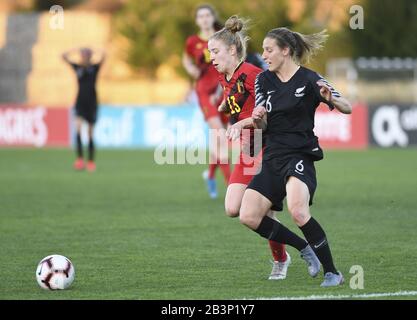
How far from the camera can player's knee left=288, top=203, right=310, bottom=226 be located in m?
7.82

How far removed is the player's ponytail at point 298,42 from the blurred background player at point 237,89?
2.04 feet

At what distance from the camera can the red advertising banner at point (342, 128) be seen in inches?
1095

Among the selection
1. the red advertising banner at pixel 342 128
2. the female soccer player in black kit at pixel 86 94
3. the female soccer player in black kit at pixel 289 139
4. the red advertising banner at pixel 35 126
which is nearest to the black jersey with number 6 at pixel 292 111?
the female soccer player in black kit at pixel 289 139

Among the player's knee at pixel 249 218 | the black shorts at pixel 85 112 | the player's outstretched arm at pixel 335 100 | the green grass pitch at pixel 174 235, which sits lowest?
the green grass pitch at pixel 174 235

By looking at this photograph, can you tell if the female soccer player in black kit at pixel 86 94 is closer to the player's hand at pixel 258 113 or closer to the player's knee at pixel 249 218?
the player's knee at pixel 249 218

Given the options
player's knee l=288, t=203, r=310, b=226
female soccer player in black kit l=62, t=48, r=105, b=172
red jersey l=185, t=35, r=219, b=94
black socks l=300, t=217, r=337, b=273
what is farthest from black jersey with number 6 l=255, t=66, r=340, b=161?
female soccer player in black kit l=62, t=48, r=105, b=172

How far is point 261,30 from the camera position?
46.5 m

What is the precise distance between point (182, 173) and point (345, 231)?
9633 millimetres

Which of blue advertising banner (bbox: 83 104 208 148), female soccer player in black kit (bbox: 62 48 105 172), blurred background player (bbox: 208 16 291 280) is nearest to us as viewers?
blurred background player (bbox: 208 16 291 280)

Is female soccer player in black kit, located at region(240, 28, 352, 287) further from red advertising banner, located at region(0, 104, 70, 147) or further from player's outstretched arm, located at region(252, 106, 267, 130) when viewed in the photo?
red advertising banner, located at region(0, 104, 70, 147)
